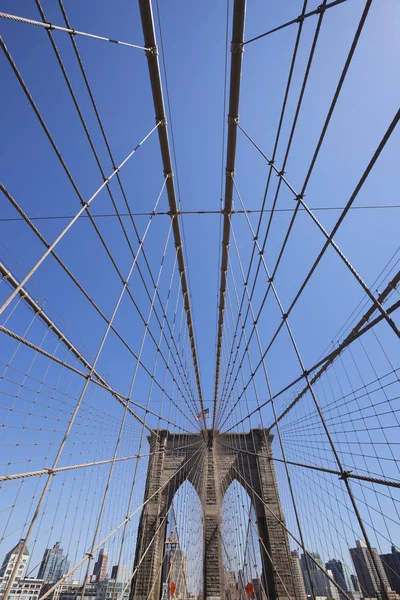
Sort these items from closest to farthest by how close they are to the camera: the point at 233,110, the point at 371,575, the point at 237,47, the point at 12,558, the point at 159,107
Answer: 1. the point at 237,47
2. the point at 233,110
3. the point at 159,107
4. the point at 371,575
5. the point at 12,558

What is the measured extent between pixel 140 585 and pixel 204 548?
3780mm

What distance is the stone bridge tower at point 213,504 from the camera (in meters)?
13.6

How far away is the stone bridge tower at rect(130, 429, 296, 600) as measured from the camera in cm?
1364

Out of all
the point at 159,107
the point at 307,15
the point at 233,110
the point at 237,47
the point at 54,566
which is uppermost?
the point at 159,107

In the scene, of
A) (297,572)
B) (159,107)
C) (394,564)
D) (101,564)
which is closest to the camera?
(159,107)

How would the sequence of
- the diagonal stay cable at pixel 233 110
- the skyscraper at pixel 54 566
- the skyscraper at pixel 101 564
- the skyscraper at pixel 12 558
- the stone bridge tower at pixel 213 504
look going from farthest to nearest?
1. the skyscraper at pixel 101 564
2. the stone bridge tower at pixel 213 504
3. the skyscraper at pixel 54 566
4. the skyscraper at pixel 12 558
5. the diagonal stay cable at pixel 233 110

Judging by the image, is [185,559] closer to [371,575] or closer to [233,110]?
[371,575]

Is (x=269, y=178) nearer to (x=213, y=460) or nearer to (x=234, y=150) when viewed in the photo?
(x=234, y=150)

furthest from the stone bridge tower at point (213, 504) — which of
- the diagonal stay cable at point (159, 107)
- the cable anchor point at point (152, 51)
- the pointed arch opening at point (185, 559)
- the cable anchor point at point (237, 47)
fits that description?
the cable anchor point at point (237, 47)

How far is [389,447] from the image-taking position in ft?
18.0

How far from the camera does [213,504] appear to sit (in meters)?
17.2

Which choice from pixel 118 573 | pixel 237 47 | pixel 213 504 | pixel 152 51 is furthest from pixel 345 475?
pixel 213 504

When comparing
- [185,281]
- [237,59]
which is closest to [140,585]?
[185,281]

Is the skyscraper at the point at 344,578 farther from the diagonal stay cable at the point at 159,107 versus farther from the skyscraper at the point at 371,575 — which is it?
the diagonal stay cable at the point at 159,107
